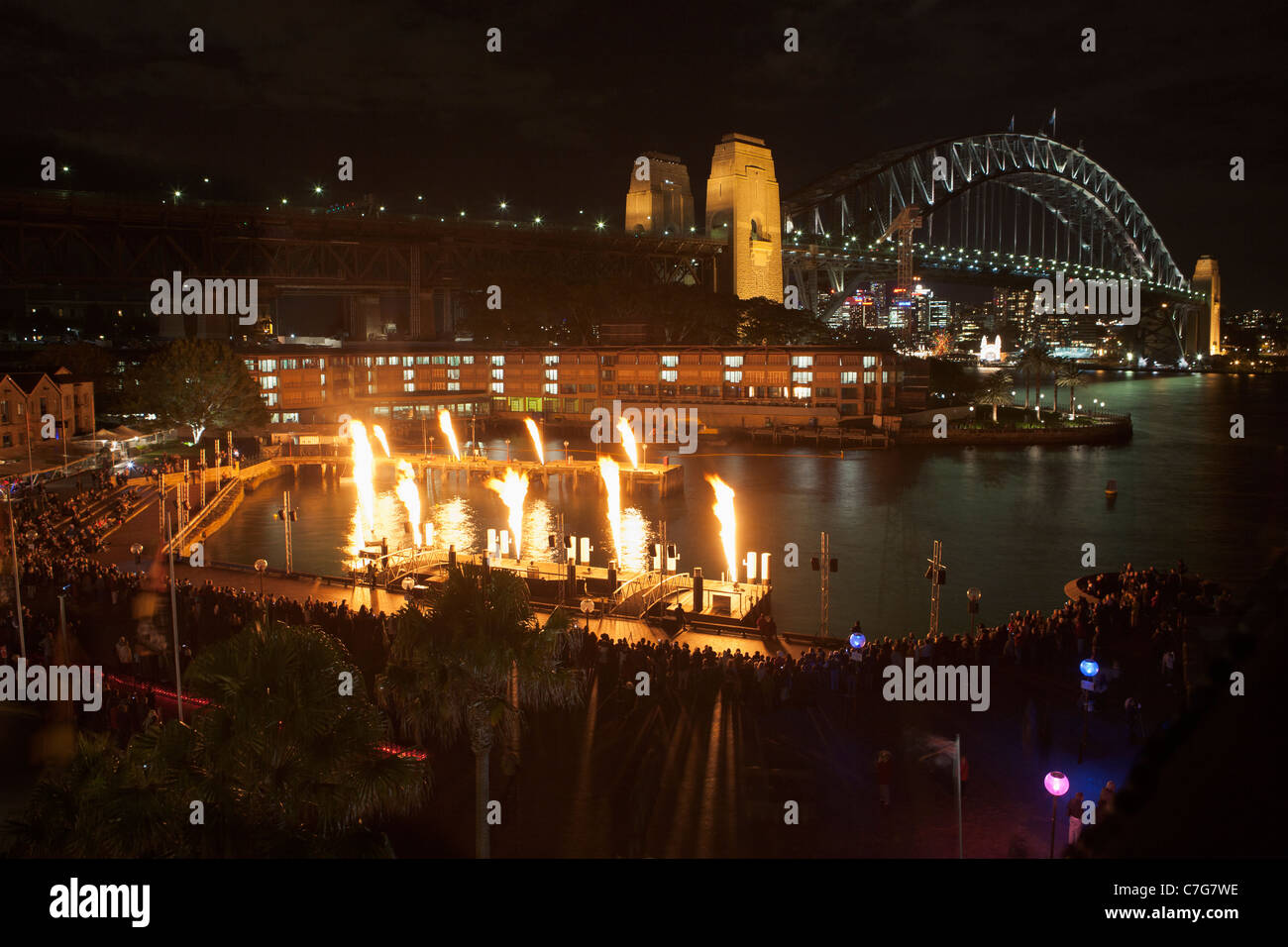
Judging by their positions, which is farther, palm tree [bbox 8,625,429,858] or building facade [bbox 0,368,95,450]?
building facade [bbox 0,368,95,450]

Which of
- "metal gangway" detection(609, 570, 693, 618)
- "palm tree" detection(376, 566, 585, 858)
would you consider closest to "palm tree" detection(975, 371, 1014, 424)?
"metal gangway" detection(609, 570, 693, 618)

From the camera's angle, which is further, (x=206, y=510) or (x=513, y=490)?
(x=513, y=490)

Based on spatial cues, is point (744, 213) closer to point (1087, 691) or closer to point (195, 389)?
point (195, 389)

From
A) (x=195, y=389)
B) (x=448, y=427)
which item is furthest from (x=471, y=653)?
(x=448, y=427)

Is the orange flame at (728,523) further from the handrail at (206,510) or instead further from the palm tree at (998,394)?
the palm tree at (998,394)

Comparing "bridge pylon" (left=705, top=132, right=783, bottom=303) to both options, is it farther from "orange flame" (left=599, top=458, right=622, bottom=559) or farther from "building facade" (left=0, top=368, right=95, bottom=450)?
"building facade" (left=0, top=368, right=95, bottom=450)
